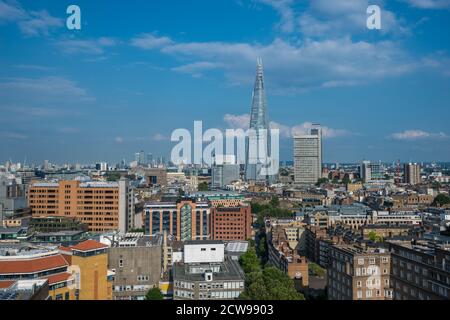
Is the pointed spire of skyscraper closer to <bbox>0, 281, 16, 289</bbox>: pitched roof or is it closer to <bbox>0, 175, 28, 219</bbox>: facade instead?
<bbox>0, 175, 28, 219</bbox>: facade

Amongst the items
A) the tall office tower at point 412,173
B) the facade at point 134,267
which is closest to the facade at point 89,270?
the facade at point 134,267

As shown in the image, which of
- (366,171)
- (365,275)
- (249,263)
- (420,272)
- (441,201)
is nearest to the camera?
(420,272)

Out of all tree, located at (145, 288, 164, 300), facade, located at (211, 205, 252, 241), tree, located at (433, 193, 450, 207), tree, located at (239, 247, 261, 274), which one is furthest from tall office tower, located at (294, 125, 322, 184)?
tree, located at (145, 288, 164, 300)

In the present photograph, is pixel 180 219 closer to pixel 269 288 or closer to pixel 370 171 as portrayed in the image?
pixel 269 288

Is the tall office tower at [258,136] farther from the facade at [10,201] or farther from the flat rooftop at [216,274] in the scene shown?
the flat rooftop at [216,274]

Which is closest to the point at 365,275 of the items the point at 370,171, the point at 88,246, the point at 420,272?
the point at 420,272
